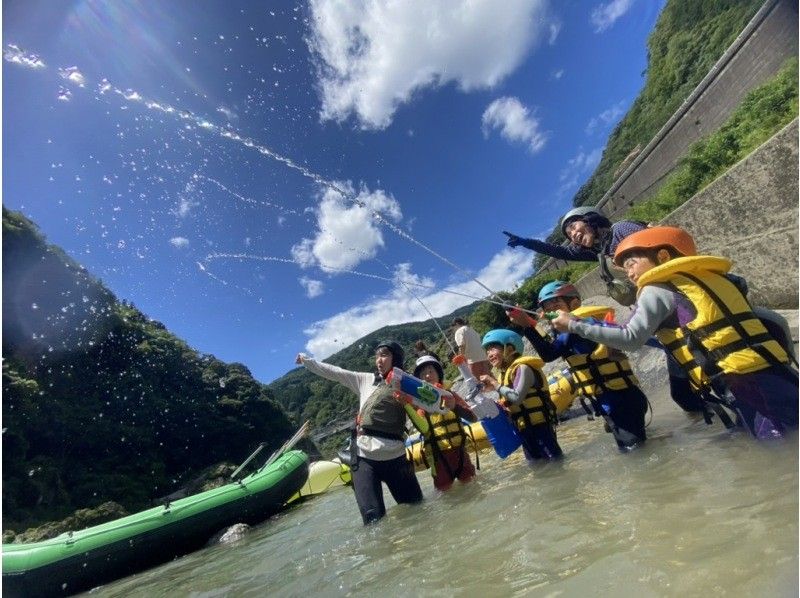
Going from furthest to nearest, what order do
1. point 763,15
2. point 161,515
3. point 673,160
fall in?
1. point 673,160
2. point 763,15
3. point 161,515

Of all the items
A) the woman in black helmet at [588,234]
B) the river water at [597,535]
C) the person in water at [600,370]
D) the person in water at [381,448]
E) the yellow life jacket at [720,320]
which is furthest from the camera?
the person in water at [381,448]

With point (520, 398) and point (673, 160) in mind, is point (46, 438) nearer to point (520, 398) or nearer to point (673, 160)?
point (520, 398)

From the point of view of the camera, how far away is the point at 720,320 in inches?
102

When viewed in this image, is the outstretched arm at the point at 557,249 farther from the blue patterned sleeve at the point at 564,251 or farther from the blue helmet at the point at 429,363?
the blue helmet at the point at 429,363

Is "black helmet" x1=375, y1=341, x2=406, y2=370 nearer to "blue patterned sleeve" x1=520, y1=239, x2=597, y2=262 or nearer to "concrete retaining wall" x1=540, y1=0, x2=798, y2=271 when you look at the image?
"blue patterned sleeve" x1=520, y1=239, x2=597, y2=262

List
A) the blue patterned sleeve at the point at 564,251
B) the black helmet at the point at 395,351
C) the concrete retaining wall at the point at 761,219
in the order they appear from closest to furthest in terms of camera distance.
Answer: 1. the blue patterned sleeve at the point at 564,251
2. the black helmet at the point at 395,351
3. the concrete retaining wall at the point at 761,219

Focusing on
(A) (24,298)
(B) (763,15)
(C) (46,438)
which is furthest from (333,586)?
(A) (24,298)

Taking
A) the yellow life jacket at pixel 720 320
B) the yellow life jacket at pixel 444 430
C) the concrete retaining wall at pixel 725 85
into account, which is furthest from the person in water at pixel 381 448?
the concrete retaining wall at pixel 725 85

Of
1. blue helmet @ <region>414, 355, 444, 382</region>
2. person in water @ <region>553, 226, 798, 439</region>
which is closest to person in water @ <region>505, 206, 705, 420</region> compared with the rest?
person in water @ <region>553, 226, 798, 439</region>

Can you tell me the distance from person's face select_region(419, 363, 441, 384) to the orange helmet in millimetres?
2978

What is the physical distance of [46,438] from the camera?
31219mm

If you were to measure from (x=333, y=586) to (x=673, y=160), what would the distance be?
21803 mm

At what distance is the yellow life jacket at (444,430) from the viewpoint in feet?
18.5

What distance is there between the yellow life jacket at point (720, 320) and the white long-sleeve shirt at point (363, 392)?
10.5 ft
